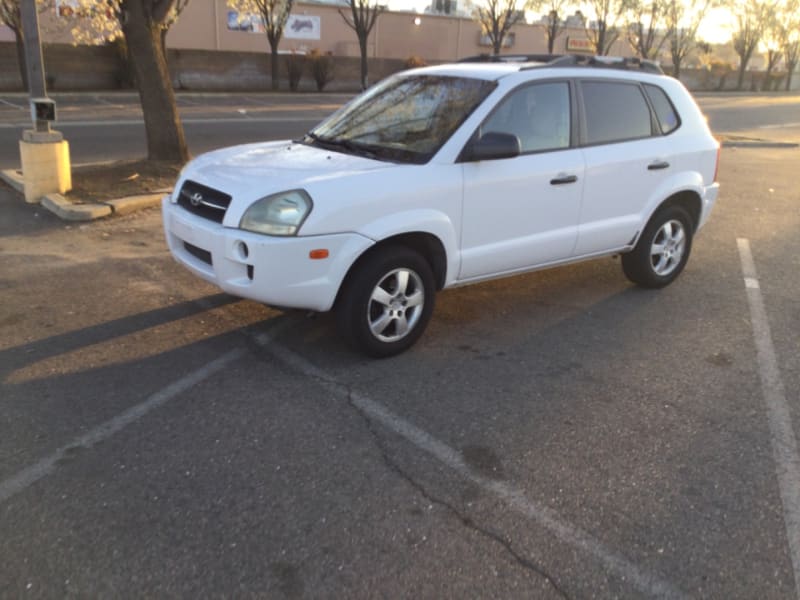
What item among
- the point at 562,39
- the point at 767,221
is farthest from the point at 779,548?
the point at 562,39

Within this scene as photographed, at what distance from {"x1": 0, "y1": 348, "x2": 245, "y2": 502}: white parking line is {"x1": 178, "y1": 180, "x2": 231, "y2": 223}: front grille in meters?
0.90

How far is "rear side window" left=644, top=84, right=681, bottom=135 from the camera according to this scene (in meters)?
5.77

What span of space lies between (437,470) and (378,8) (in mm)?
33541

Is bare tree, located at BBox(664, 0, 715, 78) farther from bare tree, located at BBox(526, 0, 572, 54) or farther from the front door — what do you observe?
the front door

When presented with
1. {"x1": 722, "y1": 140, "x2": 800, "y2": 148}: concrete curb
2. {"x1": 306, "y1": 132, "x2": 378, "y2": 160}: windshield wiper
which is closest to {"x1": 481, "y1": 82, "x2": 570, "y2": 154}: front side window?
{"x1": 306, "y1": 132, "x2": 378, "y2": 160}: windshield wiper

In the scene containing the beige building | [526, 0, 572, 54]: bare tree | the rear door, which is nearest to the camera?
the rear door

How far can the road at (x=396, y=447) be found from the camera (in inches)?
107

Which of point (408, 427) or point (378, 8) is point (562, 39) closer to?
point (378, 8)

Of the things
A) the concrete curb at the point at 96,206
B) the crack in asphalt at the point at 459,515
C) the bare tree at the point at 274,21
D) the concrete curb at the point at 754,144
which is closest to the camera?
the crack in asphalt at the point at 459,515

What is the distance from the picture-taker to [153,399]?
12.8ft

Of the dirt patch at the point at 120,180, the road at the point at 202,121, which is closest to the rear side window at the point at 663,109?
the dirt patch at the point at 120,180

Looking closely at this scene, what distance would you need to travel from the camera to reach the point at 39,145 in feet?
26.4

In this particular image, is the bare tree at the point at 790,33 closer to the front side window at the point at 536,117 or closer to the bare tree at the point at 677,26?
the bare tree at the point at 677,26

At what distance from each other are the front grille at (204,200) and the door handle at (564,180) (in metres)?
2.25
